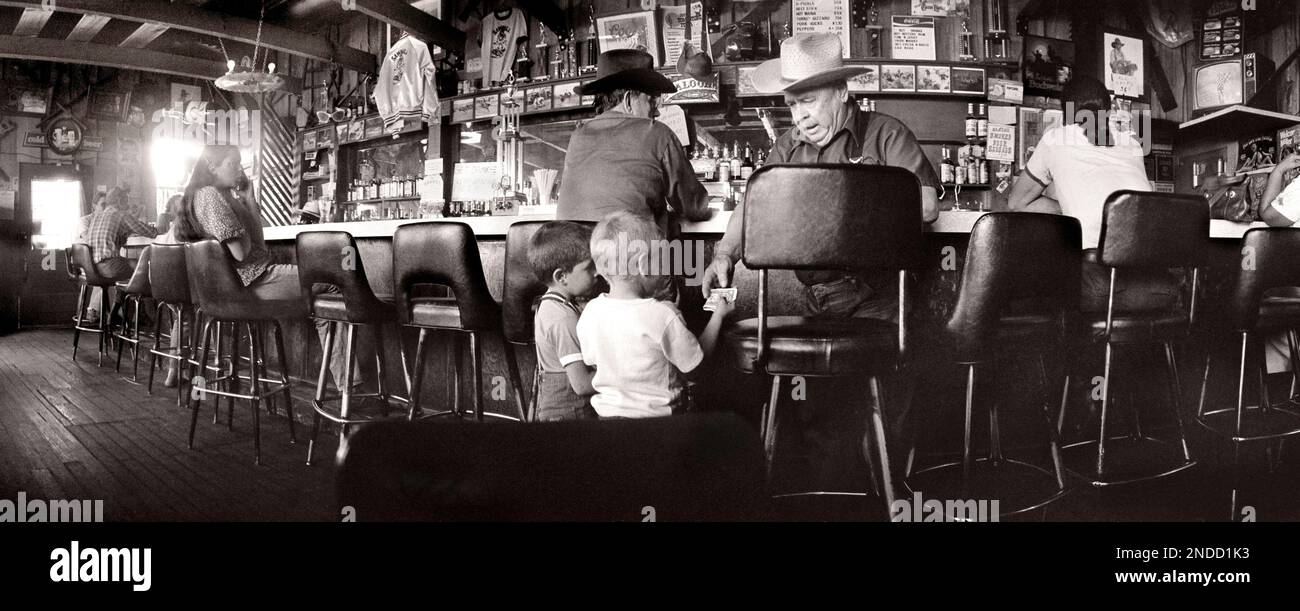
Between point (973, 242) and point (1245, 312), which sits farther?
point (1245, 312)

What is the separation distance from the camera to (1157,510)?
2.42 metres

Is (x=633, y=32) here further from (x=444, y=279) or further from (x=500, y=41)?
(x=444, y=279)

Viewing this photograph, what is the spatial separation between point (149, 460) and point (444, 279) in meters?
1.63

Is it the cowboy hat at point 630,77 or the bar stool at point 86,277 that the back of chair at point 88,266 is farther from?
the cowboy hat at point 630,77

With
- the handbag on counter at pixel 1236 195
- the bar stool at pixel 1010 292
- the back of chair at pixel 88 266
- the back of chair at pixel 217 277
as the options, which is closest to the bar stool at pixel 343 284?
the back of chair at pixel 217 277

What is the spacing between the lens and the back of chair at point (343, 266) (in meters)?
2.79

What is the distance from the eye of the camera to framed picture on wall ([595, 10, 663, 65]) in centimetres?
592

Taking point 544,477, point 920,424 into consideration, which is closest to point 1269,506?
point 920,424

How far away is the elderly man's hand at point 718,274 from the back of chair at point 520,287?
568 mm
